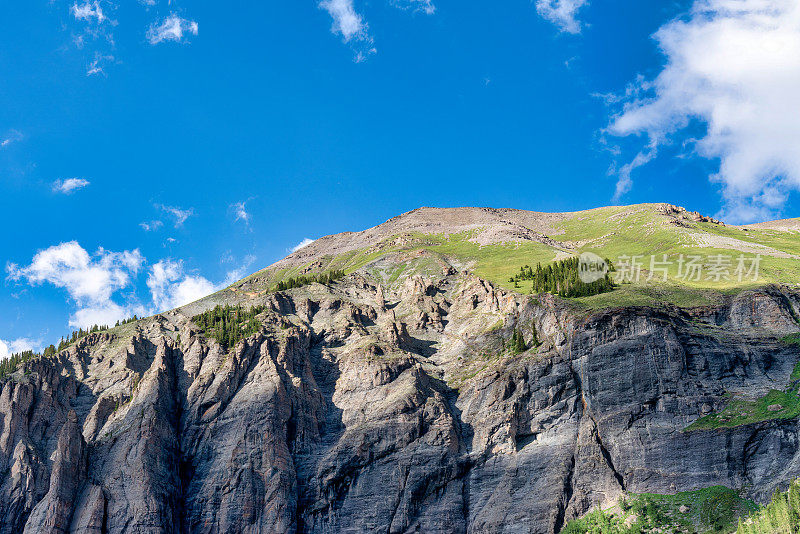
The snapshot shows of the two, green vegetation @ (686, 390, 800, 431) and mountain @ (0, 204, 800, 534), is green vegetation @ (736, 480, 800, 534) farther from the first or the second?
green vegetation @ (686, 390, 800, 431)

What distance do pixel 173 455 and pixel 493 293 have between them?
76470mm

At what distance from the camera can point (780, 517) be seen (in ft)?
235

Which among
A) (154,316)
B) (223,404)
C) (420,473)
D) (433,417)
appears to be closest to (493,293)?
(433,417)

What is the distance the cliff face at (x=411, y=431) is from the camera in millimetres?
92250

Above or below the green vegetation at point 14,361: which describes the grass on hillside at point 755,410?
below

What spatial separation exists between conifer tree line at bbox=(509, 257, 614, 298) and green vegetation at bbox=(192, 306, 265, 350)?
65300 millimetres

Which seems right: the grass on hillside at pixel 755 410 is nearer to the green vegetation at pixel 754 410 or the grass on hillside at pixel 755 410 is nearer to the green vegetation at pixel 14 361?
the green vegetation at pixel 754 410

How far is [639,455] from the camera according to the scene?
299ft

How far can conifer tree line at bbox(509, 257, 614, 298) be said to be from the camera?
13462 centimetres

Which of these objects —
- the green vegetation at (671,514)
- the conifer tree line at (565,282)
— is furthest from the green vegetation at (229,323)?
the green vegetation at (671,514)

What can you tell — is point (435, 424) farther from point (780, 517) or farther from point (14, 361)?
point (14, 361)

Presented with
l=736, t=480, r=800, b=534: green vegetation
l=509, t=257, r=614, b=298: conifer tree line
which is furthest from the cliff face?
l=509, t=257, r=614, b=298: conifer tree line

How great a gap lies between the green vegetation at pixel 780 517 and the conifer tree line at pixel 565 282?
62119 mm

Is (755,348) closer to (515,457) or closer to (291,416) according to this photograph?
(515,457)
